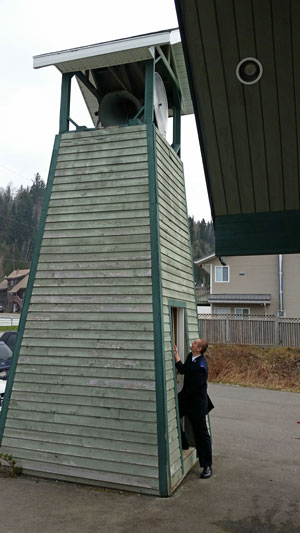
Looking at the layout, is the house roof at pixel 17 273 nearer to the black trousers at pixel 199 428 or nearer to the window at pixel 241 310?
the window at pixel 241 310

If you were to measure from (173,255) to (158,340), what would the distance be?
58.5 inches

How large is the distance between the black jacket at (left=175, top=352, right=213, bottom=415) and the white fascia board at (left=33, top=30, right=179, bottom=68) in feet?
14.6

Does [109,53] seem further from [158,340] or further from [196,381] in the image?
[196,381]

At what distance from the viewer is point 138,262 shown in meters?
5.55

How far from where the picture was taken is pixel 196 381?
5.61 m

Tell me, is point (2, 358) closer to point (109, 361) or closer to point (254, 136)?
point (109, 361)

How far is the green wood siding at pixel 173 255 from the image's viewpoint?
531cm

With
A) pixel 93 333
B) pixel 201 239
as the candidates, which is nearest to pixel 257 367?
pixel 93 333

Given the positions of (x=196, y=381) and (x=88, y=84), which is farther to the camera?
(x=88, y=84)

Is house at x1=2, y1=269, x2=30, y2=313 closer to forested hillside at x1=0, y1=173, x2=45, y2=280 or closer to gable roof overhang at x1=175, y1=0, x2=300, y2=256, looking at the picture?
forested hillside at x1=0, y1=173, x2=45, y2=280

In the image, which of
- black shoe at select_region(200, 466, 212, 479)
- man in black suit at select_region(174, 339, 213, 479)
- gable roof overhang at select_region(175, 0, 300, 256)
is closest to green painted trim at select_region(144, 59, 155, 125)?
gable roof overhang at select_region(175, 0, 300, 256)

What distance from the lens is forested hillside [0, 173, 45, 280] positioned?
7225 centimetres

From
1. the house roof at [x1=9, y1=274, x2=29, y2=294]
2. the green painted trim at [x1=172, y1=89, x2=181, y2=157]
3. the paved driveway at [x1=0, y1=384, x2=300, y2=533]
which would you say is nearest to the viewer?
the paved driveway at [x1=0, y1=384, x2=300, y2=533]

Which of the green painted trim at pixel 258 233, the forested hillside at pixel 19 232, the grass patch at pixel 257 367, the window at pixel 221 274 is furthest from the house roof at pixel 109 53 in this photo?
the forested hillside at pixel 19 232
